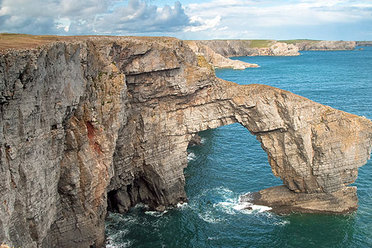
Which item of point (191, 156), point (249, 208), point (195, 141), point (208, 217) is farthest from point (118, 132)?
point (195, 141)

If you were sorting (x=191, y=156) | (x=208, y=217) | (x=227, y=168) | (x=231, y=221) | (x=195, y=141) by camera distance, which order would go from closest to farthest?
(x=231, y=221)
(x=208, y=217)
(x=227, y=168)
(x=191, y=156)
(x=195, y=141)

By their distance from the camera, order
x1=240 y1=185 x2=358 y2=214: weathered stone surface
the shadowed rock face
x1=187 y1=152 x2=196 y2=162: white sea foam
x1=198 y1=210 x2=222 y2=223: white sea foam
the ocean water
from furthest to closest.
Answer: x1=187 y1=152 x2=196 y2=162: white sea foam → x1=240 y1=185 x2=358 y2=214: weathered stone surface → x1=198 y1=210 x2=222 y2=223: white sea foam → the ocean water → the shadowed rock face

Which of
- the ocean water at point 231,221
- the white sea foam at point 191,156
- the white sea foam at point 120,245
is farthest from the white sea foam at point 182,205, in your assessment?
the white sea foam at point 191,156

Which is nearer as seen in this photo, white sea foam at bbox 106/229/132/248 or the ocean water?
white sea foam at bbox 106/229/132/248

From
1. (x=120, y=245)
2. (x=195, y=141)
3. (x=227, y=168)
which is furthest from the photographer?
(x=195, y=141)

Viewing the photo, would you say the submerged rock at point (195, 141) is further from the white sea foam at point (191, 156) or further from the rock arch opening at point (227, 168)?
the white sea foam at point (191, 156)

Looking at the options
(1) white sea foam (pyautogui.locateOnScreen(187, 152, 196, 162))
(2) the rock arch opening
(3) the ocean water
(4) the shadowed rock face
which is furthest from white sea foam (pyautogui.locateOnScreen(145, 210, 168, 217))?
(1) white sea foam (pyautogui.locateOnScreen(187, 152, 196, 162))

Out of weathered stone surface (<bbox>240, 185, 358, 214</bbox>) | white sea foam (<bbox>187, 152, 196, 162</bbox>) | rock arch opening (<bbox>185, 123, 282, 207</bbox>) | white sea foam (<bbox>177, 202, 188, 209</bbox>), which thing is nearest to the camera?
weathered stone surface (<bbox>240, 185, 358, 214</bbox>)

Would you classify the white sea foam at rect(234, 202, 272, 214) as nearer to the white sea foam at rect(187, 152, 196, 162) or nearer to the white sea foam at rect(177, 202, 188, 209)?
the white sea foam at rect(177, 202, 188, 209)

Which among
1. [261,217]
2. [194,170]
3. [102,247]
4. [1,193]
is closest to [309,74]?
[194,170]

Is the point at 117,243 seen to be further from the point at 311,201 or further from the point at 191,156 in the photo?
the point at 191,156
